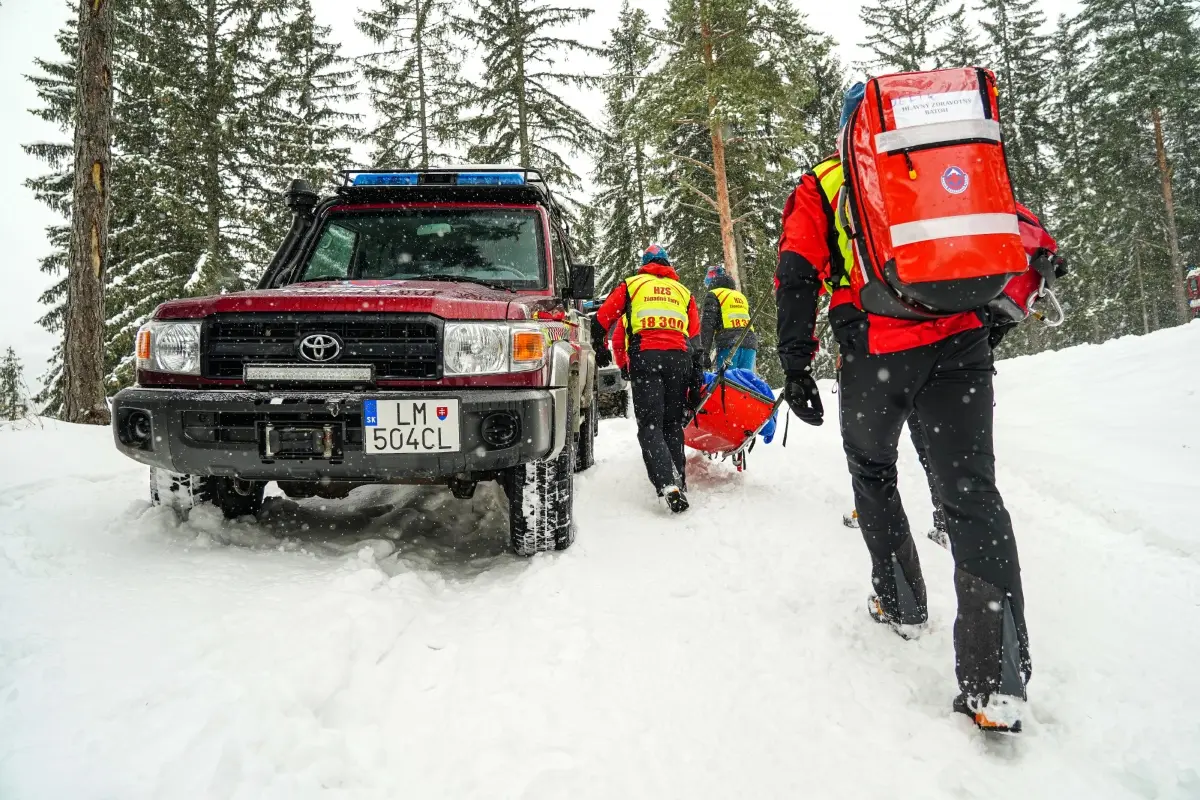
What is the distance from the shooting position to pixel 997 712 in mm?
1831

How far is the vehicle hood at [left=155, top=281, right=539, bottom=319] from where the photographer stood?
A: 2.80 m

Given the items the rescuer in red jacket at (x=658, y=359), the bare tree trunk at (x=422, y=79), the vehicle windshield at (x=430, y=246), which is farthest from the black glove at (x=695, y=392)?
the bare tree trunk at (x=422, y=79)

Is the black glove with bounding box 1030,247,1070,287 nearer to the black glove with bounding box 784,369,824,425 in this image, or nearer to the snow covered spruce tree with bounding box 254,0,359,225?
the black glove with bounding box 784,369,824,425

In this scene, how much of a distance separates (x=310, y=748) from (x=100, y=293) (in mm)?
7741

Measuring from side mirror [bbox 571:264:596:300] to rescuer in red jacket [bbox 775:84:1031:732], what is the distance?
68.6 inches

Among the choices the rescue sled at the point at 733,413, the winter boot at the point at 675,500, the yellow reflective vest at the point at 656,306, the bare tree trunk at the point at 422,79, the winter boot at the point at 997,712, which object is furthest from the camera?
the bare tree trunk at the point at 422,79

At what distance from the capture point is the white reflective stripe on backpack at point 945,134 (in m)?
1.87

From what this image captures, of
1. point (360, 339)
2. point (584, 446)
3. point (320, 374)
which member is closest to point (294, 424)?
point (320, 374)

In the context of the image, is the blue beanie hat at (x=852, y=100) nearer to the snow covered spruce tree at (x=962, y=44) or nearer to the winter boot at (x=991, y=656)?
the winter boot at (x=991, y=656)

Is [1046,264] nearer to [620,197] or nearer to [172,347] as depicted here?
[172,347]

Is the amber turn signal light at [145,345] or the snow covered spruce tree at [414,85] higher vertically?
the snow covered spruce tree at [414,85]

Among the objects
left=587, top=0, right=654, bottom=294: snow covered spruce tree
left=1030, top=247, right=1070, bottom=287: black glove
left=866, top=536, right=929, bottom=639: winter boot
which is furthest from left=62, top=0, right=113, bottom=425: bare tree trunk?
left=587, top=0, right=654, bottom=294: snow covered spruce tree

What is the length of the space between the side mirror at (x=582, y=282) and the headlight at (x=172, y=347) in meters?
2.06

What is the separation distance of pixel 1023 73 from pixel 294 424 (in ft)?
124
